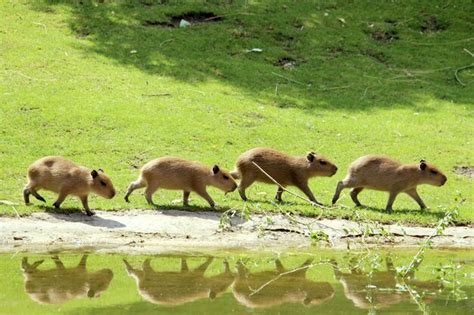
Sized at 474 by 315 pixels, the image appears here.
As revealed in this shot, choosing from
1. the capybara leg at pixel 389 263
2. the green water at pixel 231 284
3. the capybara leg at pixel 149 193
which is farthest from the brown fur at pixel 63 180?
the capybara leg at pixel 389 263

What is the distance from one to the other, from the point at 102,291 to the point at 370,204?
6802 mm

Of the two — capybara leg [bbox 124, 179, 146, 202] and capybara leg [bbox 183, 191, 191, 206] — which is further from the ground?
capybara leg [bbox 124, 179, 146, 202]

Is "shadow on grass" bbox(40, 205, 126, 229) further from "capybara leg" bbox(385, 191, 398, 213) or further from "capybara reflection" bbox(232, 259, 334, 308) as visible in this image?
"capybara leg" bbox(385, 191, 398, 213)

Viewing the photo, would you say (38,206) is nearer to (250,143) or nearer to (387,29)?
(250,143)

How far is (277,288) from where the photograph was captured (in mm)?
9977

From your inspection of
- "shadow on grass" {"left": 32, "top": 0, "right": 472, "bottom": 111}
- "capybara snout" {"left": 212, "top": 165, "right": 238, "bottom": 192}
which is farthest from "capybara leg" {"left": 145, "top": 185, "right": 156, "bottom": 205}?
"shadow on grass" {"left": 32, "top": 0, "right": 472, "bottom": 111}

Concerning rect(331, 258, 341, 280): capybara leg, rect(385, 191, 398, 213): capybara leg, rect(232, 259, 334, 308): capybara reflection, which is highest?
rect(232, 259, 334, 308): capybara reflection

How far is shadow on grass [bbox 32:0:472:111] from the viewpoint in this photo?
69.8 ft

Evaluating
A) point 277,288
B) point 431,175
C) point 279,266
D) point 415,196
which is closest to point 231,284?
point 277,288

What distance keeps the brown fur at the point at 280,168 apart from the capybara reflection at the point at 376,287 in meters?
3.49

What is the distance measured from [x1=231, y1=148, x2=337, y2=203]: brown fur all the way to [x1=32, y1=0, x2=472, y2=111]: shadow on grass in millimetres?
5052

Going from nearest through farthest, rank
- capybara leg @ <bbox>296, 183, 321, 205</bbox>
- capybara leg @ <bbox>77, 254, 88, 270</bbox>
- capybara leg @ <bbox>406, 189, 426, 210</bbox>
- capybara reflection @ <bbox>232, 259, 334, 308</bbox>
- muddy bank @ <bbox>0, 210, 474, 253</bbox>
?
capybara reflection @ <bbox>232, 259, 334, 308</bbox>
capybara leg @ <bbox>77, 254, 88, 270</bbox>
muddy bank @ <bbox>0, 210, 474, 253</bbox>
capybara leg @ <bbox>296, 183, 321, 205</bbox>
capybara leg @ <bbox>406, 189, 426, 210</bbox>

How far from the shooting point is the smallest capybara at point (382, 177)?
49.3ft

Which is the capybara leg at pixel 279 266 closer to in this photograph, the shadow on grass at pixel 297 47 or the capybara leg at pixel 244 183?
the capybara leg at pixel 244 183
